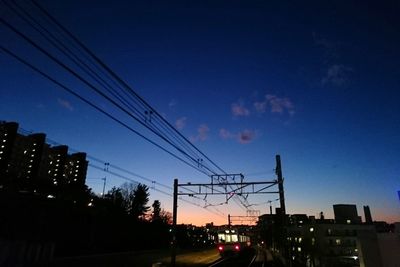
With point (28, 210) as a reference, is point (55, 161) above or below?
above

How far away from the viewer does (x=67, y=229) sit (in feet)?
105

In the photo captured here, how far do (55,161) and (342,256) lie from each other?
104501mm

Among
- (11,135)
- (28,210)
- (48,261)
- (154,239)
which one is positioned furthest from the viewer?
(11,135)

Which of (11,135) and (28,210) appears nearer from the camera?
(28,210)

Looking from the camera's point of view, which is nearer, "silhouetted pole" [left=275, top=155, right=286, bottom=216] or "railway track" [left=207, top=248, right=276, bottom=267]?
"silhouetted pole" [left=275, top=155, right=286, bottom=216]

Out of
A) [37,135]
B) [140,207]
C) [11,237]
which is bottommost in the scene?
[11,237]

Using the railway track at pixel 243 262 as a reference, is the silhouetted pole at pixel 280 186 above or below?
above

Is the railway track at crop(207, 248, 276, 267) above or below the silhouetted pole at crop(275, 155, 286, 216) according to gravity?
below

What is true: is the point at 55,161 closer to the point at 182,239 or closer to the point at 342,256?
the point at 182,239

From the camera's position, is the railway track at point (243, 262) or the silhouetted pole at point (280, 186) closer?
the silhouetted pole at point (280, 186)

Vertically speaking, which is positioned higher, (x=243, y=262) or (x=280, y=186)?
(x=280, y=186)

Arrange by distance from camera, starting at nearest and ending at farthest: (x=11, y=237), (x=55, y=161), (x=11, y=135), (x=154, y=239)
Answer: (x=11, y=237), (x=154, y=239), (x=11, y=135), (x=55, y=161)

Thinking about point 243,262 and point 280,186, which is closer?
point 280,186

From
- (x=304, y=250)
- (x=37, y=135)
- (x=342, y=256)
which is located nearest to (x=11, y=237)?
(x=304, y=250)
